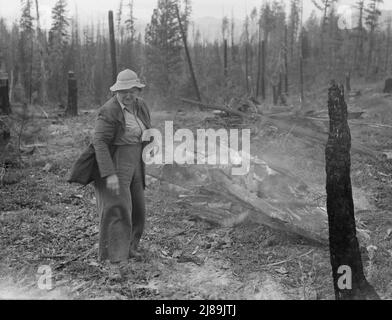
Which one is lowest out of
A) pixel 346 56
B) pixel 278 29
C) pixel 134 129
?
pixel 134 129

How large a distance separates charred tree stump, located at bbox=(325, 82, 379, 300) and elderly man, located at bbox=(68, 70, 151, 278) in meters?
1.90

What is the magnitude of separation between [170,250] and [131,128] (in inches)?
67.1

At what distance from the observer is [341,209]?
372 centimetres

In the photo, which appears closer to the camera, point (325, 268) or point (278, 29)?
point (325, 268)

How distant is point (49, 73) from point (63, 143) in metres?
24.5

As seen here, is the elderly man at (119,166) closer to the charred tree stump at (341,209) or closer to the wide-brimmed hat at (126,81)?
the wide-brimmed hat at (126,81)

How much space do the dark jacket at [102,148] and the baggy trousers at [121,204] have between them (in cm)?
14

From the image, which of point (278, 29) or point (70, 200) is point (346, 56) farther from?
point (70, 200)

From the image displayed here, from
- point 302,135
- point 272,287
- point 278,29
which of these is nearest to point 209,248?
point 272,287

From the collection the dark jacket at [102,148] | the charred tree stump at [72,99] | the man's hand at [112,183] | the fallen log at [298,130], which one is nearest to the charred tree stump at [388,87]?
the fallen log at [298,130]

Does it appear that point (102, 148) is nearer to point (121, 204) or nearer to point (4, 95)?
point (121, 204)

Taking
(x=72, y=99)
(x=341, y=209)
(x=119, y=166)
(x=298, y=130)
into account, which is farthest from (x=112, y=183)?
(x=72, y=99)

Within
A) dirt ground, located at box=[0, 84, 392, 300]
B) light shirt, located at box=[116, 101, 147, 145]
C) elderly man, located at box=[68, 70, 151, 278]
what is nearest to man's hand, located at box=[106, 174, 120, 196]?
elderly man, located at box=[68, 70, 151, 278]
